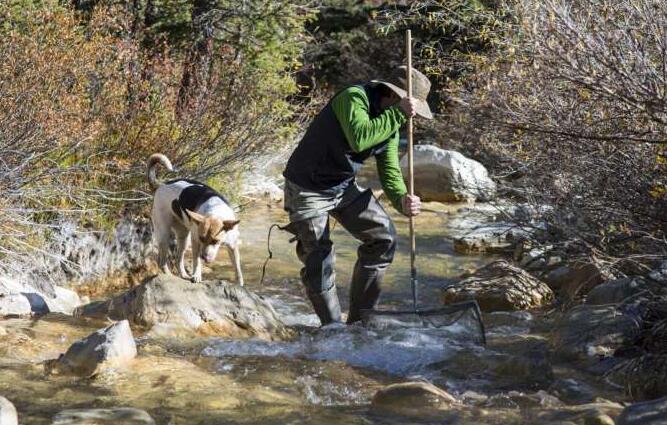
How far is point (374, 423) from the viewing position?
5.21 m

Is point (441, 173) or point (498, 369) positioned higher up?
point (441, 173)

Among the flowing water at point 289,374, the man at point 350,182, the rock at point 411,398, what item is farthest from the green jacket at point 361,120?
the rock at point 411,398

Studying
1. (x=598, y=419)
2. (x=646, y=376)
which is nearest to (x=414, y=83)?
(x=646, y=376)

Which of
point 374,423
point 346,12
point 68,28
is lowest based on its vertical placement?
point 374,423

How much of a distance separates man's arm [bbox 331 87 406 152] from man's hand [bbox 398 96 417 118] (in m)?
0.04

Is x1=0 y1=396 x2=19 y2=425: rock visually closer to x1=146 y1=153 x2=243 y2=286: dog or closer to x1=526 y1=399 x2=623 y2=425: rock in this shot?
x1=526 y1=399 x2=623 y2=425: rock

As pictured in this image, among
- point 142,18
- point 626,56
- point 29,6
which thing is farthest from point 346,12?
point 626,56

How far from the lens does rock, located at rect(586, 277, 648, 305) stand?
7402 millimetres

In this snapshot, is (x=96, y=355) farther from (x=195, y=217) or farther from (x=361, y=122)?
(x=195, y=217)

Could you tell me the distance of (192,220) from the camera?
8.32m

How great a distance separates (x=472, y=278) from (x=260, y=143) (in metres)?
3.18

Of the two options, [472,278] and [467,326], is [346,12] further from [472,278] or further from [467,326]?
[467,326]

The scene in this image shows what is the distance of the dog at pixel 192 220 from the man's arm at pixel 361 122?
2.24 metres

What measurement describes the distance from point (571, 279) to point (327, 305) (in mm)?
3372
